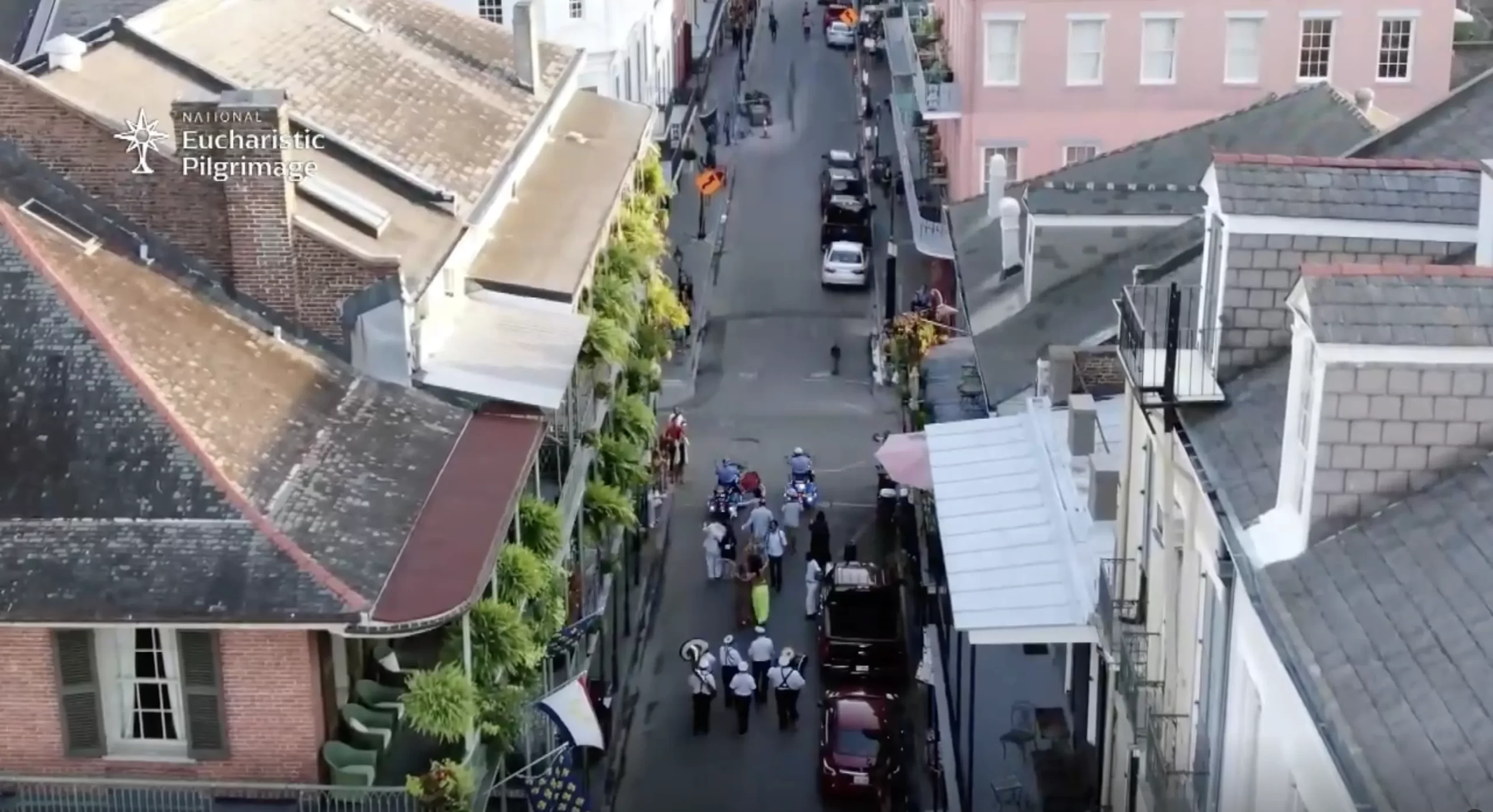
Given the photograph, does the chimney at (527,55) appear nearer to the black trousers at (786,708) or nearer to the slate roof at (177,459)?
the black trousers at (786,708)

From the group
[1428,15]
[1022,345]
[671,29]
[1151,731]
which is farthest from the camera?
[671,29]

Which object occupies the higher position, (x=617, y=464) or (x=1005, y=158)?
(x=1005, y=158)

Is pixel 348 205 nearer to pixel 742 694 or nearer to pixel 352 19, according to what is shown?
pixel 742 694

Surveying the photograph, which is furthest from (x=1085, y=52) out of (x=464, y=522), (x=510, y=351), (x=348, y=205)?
(x=464, y=522)

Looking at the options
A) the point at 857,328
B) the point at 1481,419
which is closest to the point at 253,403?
the point at 1481,419

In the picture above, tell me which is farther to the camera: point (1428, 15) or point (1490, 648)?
point (1428, 15)

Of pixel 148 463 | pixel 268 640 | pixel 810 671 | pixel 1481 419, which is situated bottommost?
pixel 810 671

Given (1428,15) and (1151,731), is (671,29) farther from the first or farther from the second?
(1151,731)
